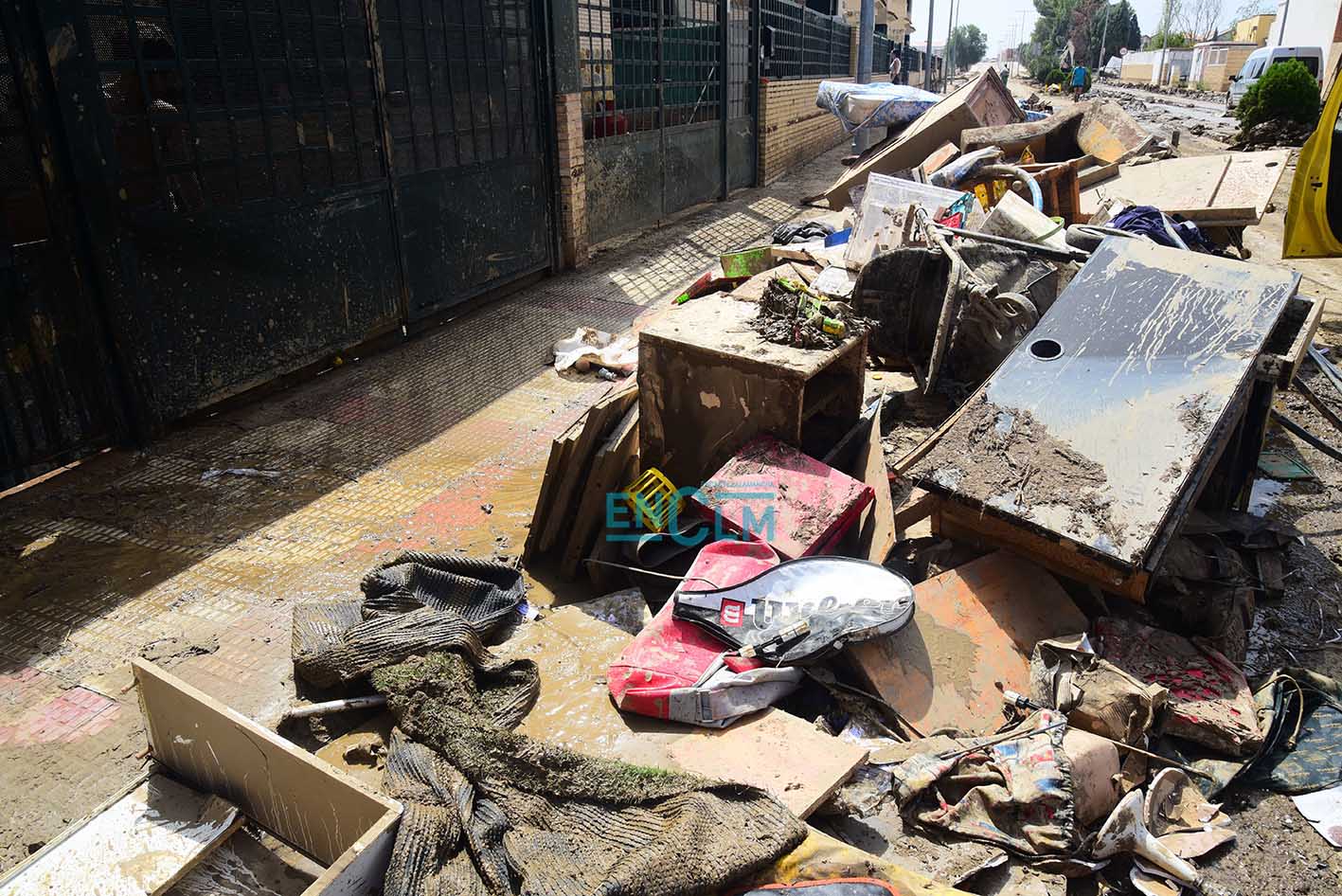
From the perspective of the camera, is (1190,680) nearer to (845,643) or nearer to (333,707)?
(845,643)

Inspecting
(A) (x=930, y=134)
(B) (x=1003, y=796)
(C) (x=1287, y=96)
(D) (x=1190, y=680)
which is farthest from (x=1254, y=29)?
(B) (x=1003, y=796)

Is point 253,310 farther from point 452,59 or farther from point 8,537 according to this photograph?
point 452,59

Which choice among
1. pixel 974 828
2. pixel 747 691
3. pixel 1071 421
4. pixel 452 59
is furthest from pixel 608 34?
pixel 974 828

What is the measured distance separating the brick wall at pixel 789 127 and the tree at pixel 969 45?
278 ft

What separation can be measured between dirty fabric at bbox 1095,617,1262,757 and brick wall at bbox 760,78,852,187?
11.2 meters

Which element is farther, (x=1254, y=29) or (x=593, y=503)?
(x=1254, y=29)

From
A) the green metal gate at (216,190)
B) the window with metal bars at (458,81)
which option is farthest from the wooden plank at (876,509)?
the window with metal bars at (458,81)

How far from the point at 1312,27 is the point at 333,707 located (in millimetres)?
37866

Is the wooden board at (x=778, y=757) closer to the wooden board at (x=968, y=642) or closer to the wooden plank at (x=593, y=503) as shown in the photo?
the wooden board at (x=968, y=642)

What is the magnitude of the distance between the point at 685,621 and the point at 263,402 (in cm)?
360

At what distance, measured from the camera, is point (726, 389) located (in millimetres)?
3879

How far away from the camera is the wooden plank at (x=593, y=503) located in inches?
148

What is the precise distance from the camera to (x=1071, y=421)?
352cm

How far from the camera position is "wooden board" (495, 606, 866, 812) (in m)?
2.58
